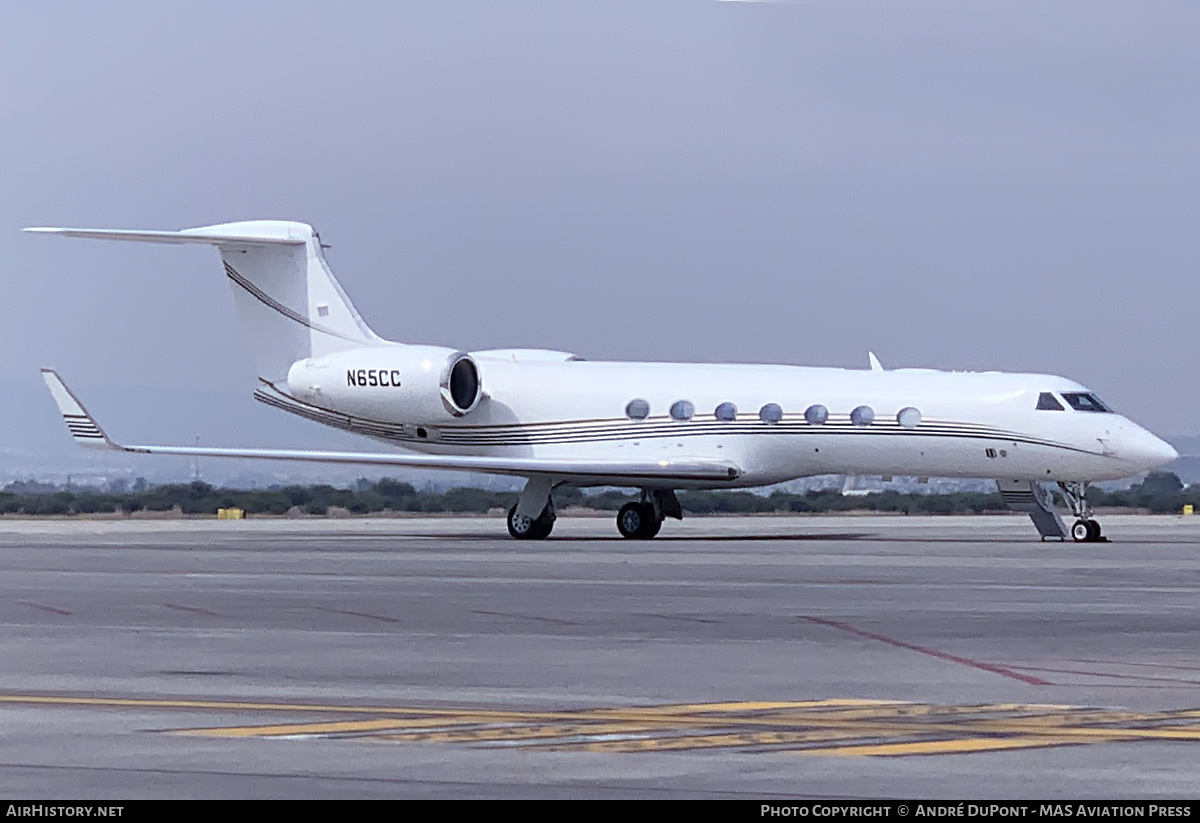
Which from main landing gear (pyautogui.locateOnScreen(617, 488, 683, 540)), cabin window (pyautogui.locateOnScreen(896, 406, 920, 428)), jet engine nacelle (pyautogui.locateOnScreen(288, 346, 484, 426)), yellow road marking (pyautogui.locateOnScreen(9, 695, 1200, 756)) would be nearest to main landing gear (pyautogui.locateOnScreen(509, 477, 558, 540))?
main landing gear (pyautogui.locateOnScreen(617, 488, 683, 540))

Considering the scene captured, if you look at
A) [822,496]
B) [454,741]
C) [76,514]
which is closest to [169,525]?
[76,514]

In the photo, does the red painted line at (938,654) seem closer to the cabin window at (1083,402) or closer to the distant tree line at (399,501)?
the cabin window at (1083,402)

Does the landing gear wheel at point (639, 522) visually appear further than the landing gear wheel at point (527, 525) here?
Yes

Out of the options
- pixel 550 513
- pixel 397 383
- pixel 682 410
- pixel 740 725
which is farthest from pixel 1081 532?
pixel 740 725

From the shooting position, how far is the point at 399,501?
7225 cm

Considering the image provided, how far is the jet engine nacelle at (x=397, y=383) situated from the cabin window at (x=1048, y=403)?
11.0 metres

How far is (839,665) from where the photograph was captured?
14727mm

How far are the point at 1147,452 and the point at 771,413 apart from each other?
263 inches

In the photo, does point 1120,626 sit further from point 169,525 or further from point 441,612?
point 169,525

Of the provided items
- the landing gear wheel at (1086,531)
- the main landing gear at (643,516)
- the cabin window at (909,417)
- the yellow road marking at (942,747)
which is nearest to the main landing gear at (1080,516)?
the landing gear wheel at (1086,531)

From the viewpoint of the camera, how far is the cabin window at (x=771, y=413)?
39750mm

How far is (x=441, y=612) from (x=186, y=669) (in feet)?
17.8

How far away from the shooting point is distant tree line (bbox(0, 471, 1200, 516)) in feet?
226

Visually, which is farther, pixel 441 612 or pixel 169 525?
pixel 169 525
